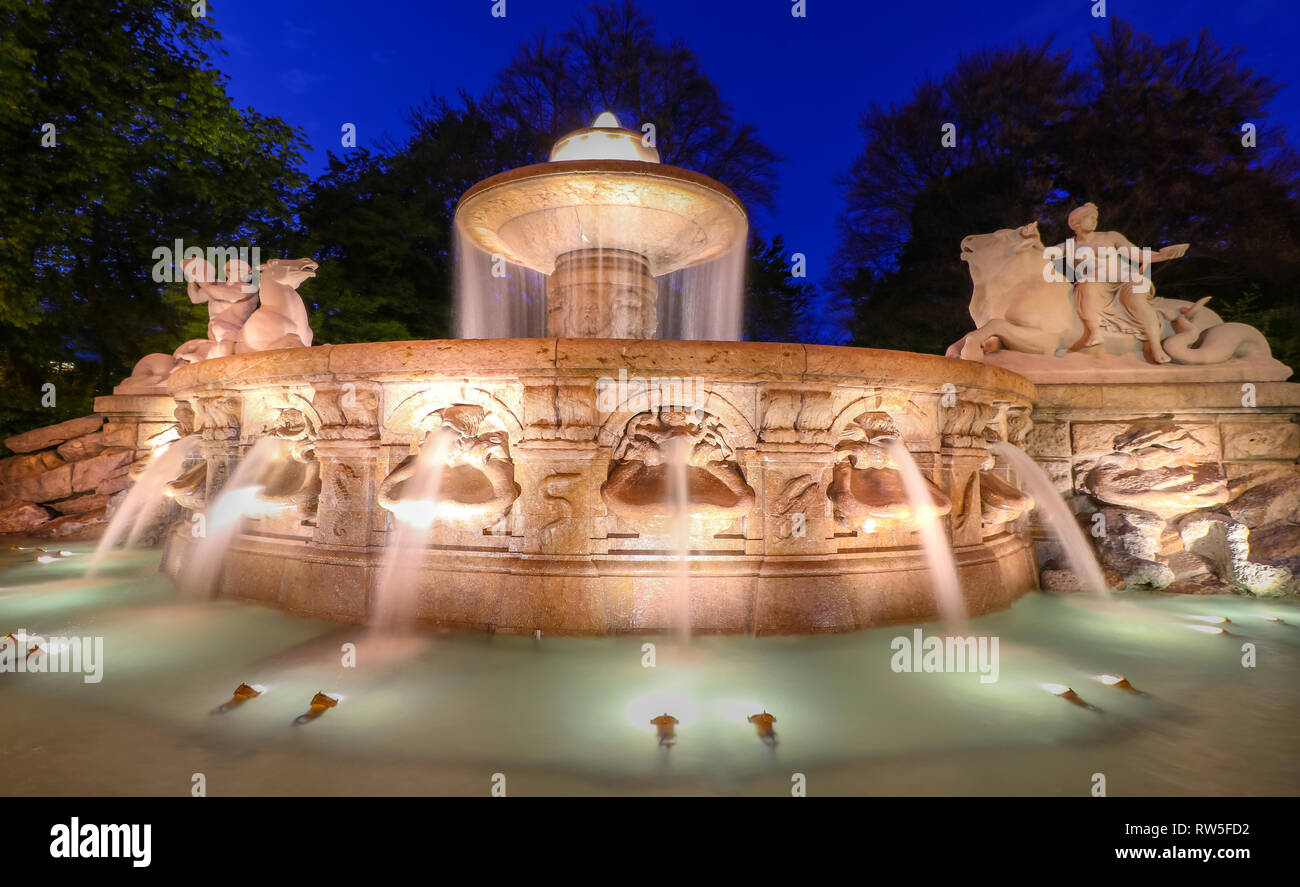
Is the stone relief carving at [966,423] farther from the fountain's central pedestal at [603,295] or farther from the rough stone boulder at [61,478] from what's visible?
the rough stone boulder at [61,478]

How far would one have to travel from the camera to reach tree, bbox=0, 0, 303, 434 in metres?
11.8

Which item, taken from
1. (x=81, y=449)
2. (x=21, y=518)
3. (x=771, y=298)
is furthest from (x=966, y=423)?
(x=771, y=298)

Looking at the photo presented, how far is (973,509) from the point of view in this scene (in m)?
4.95

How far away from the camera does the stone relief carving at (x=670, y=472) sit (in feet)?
12.9

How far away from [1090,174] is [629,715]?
76.7 ft

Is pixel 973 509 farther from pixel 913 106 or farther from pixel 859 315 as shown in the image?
pixel 913 106

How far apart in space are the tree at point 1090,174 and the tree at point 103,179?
19412 millimetres

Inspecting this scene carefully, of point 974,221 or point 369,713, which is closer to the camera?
point 369,713

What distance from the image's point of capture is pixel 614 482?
159 inches

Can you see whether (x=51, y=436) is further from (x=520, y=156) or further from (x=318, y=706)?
(x=520, y=156)

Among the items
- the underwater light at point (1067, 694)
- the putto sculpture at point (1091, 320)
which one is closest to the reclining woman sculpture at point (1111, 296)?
the putto sculpture at point (1091, 320)

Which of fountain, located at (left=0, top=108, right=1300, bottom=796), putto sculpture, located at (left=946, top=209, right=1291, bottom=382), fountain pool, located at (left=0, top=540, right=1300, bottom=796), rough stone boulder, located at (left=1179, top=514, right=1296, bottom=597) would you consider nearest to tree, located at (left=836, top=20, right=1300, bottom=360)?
putto sculpture, located at (left=946, top=209, right=1291, bottom=382)

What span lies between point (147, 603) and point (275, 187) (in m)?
15.4
